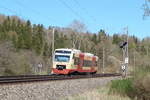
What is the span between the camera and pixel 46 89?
73.5 feet

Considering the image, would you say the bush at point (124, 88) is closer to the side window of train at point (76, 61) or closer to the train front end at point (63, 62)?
the train front end at point (63, 62)

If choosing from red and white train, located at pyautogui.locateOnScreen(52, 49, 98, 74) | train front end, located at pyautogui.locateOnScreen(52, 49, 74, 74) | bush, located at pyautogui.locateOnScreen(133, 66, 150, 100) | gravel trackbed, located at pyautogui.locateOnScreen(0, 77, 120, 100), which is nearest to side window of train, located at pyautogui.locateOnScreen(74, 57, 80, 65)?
red and white train, located at pyautogui.locateOnScreen(52, 49, 98, 74)

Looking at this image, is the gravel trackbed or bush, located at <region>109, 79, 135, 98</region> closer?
the gravel trackbed

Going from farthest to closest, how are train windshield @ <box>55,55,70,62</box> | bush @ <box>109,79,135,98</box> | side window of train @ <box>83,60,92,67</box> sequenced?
side window of train @ <box>83,60,92,67</box> → train windshield @ <box>55,55,70,62</box> → bush @ <box>109,79,135,98</box>

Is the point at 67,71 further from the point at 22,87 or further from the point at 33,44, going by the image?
the point at 33,44

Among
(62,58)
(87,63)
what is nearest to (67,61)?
(62,58)

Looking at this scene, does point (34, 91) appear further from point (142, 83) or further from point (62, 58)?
point (62, 58)

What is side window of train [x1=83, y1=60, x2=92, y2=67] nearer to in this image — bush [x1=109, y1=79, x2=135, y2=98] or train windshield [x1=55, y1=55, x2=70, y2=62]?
train windshield [x1=55, y1=55, x2=70, y2=62]

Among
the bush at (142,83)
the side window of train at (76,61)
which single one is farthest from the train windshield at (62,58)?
the bush at (142,83)

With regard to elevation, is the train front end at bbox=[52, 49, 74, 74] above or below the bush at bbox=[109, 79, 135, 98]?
above

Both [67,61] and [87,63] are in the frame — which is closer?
[67,61]

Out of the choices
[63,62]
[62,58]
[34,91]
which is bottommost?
[34,91]

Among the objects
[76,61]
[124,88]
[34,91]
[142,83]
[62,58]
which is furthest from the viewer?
[76,61]

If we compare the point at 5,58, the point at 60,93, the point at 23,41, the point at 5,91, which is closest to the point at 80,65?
the point at 5,58
